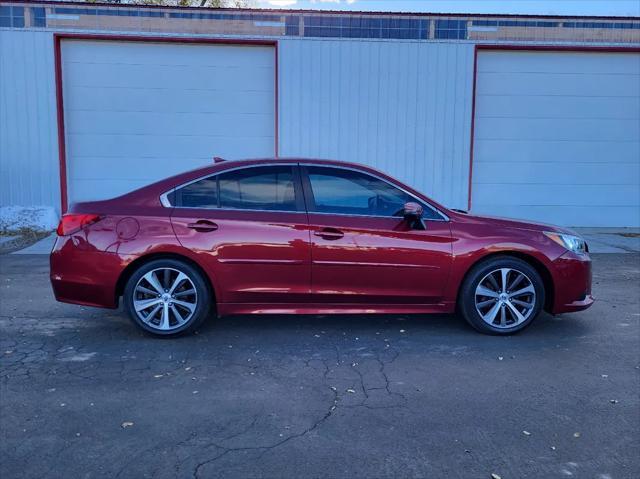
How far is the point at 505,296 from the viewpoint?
5.39 metres

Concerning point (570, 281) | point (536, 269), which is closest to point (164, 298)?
point (536, 269)

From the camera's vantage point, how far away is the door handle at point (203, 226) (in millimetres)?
5184

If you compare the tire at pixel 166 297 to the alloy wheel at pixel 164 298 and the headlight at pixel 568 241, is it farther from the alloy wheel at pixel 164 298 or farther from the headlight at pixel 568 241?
the headlight at pixel 568 241

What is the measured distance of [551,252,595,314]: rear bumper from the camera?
537 cm

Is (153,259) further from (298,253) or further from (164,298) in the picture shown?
(298,253)

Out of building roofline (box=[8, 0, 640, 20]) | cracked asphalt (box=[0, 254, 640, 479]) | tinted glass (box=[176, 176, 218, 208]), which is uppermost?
building roofline (box=[8, 0, 640, 20])

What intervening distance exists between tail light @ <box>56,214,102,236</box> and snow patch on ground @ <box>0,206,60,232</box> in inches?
303

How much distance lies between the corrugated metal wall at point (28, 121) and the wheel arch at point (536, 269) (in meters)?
9.80

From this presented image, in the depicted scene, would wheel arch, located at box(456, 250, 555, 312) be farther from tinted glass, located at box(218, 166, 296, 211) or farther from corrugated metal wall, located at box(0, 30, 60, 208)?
corrugated metal wall, located at box(0, 30, 60, 208)

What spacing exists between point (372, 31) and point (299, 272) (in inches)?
341

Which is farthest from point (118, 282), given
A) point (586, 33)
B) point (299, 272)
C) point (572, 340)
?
point (586, 33)

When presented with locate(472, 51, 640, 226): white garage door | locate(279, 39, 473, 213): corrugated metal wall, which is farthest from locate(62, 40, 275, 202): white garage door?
locate(472, 51, 640, 226): white garage door

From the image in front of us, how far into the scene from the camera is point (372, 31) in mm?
12523

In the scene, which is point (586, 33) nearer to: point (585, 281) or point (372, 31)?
point (372, 31)
